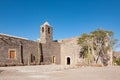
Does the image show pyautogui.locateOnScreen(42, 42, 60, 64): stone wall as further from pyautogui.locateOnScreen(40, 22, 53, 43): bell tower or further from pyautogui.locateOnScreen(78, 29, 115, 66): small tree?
pyautogui.locateOnScreen(78, 29, 115, 66): small tree

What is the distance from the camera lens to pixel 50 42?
31.9m

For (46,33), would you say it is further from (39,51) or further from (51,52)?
(39,51)

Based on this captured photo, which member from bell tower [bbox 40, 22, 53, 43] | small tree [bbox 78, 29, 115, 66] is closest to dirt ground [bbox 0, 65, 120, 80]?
small tree [bbox 78, 29, 115, 66]

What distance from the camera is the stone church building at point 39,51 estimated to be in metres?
24.3

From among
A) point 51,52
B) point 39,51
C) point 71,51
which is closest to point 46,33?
point 51,52

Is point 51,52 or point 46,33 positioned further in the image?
point 46,33

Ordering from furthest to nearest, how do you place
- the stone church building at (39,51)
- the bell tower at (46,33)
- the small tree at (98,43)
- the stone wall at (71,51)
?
the bell tower at (46,33) < the stone wall at (71,51) < the small tree at (98,43) < the stone church building at (39,51)

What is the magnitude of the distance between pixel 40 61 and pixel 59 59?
4523 millimetres

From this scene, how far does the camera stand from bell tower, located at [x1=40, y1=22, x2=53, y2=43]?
31.7 m

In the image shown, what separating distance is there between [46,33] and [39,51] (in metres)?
4.11

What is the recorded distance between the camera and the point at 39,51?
A: 2938 cm

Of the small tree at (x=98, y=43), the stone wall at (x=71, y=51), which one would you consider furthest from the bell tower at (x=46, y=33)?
the small tree at (x=98, y=43)

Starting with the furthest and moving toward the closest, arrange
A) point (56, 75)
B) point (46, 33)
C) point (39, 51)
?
point (46, 33) → point (39, 51) → point (56, 75)

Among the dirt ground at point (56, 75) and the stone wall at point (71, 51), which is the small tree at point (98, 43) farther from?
the dirt ground at point (56, 75)
